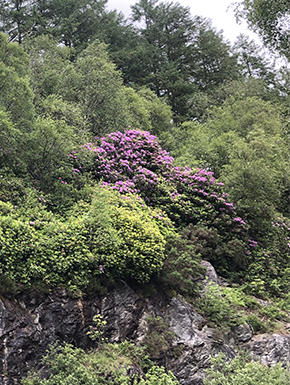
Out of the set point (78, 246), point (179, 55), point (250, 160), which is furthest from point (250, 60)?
point (78, 246)

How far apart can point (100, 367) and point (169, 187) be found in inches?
239

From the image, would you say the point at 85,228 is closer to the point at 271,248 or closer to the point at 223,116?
the point at 271,248

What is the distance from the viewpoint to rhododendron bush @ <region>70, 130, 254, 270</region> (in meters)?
10.6

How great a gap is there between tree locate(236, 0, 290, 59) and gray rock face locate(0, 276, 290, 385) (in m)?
6.56

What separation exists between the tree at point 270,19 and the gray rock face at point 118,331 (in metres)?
6.56

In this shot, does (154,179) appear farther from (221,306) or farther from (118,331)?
(118,331)

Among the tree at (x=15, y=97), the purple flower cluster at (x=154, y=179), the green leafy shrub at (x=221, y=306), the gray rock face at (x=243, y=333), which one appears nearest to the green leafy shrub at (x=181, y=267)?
the green leafy shrub at (x=221, y=306)

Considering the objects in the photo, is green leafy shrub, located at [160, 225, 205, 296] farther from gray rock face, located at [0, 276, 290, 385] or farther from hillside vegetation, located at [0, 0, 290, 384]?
gray rock face, located at [0, 276, 290, 385]

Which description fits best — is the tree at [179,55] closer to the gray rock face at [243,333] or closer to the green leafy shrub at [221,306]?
the green leafy shrub at [221,306]

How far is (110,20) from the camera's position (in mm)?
26781

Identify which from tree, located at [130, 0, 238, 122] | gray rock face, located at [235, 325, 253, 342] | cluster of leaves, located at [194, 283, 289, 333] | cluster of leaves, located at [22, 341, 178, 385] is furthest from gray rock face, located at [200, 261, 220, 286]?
tree, located at [130, 0, 238, 122]

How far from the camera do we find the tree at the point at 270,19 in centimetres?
894

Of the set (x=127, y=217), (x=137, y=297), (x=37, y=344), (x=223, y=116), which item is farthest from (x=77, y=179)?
(x=223, y=116)

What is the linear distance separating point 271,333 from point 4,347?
5.58 m
